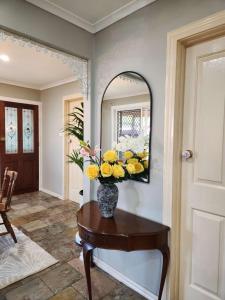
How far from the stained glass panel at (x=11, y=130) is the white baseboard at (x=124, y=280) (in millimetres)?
3265

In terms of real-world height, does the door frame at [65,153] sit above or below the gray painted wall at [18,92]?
below

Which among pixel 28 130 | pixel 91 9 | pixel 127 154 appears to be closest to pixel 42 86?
pixel 28 130

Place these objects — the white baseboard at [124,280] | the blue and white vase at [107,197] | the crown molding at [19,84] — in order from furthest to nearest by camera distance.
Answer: the crown molding at [19,84]
the white baseboard at [124,280]
the blue and white vase at [107,197]

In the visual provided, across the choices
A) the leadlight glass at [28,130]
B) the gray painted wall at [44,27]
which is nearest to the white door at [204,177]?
the gray painted wall at [44,27]

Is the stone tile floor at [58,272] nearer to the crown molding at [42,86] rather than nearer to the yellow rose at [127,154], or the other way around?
the yellow rose at [127,154]

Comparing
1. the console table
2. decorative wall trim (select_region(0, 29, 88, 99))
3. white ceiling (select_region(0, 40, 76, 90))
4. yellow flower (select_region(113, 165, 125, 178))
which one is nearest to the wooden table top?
the console table

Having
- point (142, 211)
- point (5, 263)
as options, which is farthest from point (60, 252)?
point (142, 211)

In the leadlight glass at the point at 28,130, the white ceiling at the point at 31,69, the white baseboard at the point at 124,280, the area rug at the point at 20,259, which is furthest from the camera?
the leadlight glass at the point at 28,130

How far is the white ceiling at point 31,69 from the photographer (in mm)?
2705

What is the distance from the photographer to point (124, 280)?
1887 millimetres

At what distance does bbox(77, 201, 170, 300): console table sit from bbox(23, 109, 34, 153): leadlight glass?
3552mm

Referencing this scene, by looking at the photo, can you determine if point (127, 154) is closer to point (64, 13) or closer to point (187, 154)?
point (187, 154)

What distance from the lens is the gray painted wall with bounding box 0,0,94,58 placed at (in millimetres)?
1506

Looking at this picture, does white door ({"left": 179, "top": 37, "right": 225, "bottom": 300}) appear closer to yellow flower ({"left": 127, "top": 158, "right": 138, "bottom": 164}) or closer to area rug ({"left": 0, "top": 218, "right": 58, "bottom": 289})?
yellow flower ({"left": 127, "top": 158, "right": 138, "bottom": 164})
